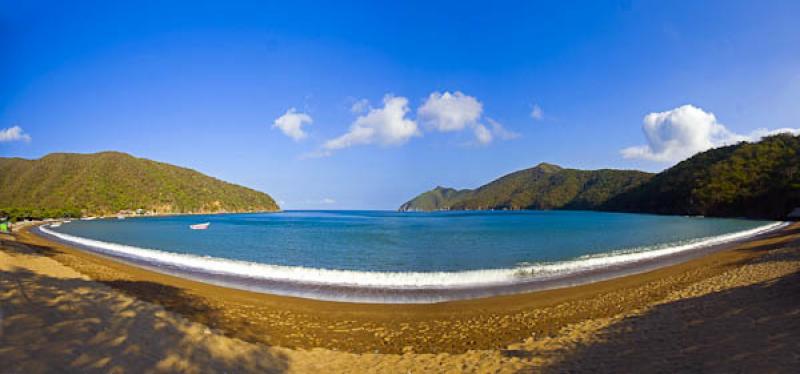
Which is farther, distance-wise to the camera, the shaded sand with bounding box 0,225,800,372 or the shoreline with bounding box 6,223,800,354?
the shoreline with bounding box 6,223,800,354

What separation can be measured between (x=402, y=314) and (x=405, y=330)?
1.69 metres

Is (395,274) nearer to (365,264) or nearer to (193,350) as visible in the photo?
(365,264)

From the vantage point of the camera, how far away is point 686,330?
763 centimetres

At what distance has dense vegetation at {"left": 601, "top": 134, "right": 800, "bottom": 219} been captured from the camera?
75.6 m

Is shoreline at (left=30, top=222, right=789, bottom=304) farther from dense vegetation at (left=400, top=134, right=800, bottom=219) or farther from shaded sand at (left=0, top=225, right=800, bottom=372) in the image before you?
dense vegetation at (left=400, top=134, right=800, bottom=219)

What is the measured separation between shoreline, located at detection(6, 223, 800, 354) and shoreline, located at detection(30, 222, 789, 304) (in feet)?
2.86

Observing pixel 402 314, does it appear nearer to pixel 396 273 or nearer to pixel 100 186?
pixel 396 273

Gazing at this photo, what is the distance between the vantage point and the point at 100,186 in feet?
402

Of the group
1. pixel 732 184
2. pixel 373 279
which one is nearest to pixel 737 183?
pixel 732 184

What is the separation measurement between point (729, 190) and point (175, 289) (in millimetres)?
118476

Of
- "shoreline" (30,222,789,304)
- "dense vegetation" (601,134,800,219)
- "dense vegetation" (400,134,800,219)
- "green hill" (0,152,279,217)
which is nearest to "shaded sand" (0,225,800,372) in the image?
"shoreline" (30,222,789,304)

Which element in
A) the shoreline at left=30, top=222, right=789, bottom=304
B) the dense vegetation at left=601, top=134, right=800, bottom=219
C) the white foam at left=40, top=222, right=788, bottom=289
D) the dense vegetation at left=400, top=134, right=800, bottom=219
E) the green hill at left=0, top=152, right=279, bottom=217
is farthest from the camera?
the green hill at left=0, top=152, right=279, bottom=217

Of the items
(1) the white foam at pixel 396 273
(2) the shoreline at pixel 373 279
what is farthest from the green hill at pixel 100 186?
(2) the shoreline at pixel 373 279

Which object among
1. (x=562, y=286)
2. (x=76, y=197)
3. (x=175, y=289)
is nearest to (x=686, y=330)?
(x=562, y=286)
